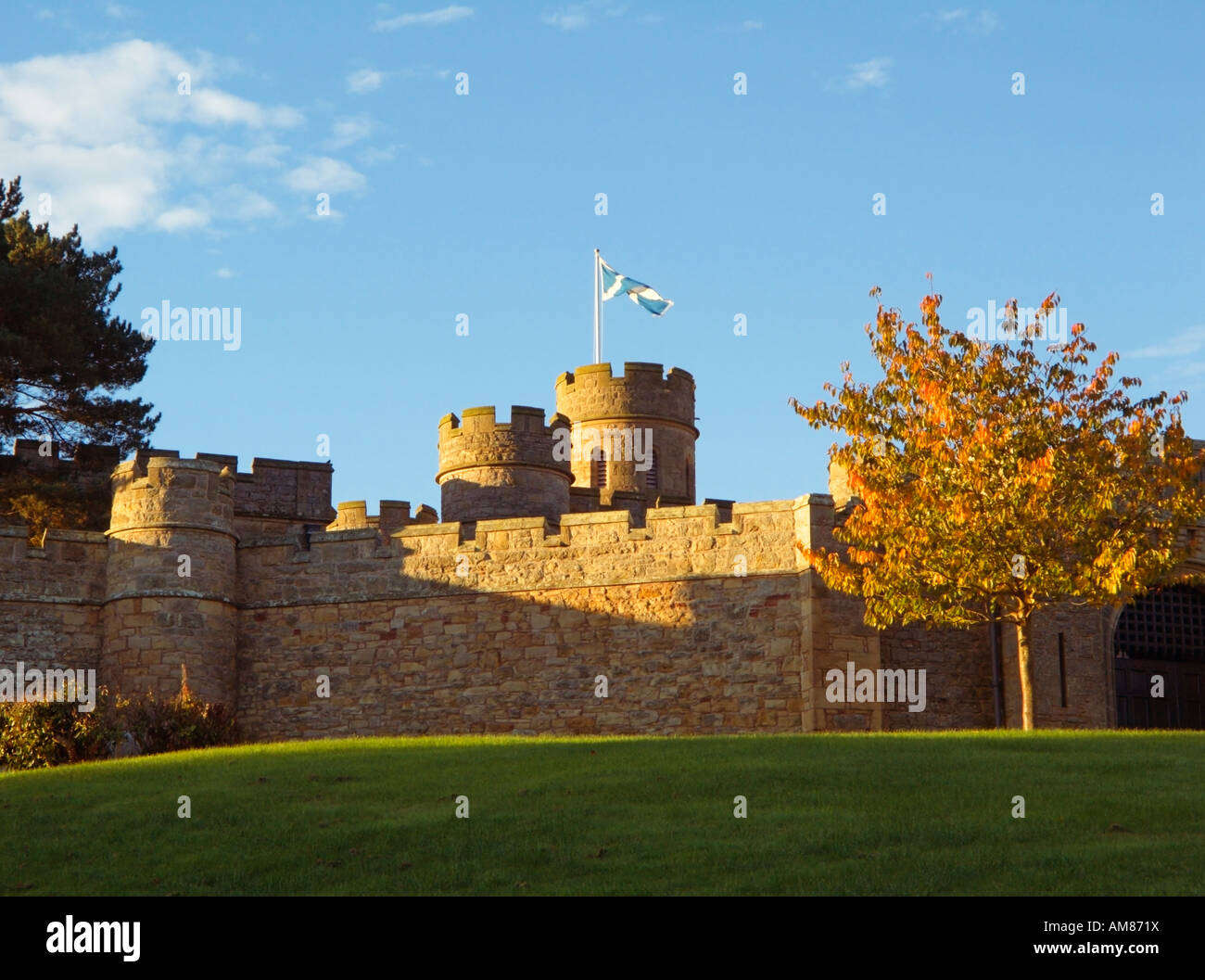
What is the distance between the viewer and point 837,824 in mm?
15242

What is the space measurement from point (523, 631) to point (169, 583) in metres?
5.68

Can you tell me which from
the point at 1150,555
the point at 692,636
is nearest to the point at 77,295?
the point at 692,636

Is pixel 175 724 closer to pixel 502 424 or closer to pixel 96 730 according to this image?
pixel 96 730

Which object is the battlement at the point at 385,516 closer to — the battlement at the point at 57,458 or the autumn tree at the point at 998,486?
the battlement at the point at 57,458

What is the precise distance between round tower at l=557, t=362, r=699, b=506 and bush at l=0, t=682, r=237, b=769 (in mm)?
15507

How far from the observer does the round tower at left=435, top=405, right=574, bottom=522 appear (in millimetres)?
33094

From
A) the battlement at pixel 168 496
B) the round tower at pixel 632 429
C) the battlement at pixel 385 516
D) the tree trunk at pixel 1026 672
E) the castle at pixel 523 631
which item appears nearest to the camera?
the tree trunk at pixel 1026 672

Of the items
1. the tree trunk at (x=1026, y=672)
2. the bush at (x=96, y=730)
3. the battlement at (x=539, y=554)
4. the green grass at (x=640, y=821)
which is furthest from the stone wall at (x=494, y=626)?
the green grass at (x=640, y=821)

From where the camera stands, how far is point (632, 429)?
129 feet

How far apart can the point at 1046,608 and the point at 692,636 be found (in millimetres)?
5762

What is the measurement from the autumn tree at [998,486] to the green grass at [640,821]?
2.78m

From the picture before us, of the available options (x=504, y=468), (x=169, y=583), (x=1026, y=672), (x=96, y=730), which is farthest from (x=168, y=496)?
(x=1026, y=672)

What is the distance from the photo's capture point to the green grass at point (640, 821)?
1381cm
